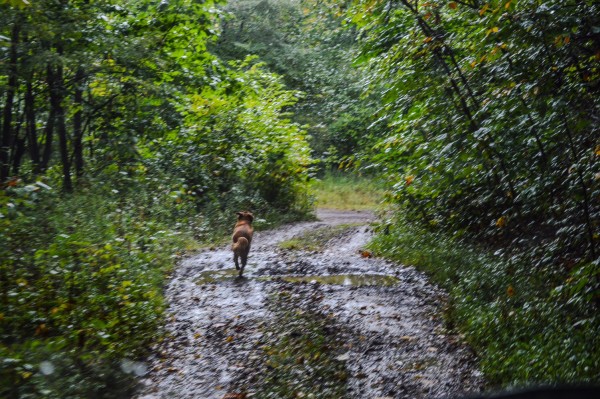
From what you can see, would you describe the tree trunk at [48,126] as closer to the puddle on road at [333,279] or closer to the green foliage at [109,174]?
the green foliage at [109,174]

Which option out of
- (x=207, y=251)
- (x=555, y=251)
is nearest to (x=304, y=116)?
(x=207, y=251)

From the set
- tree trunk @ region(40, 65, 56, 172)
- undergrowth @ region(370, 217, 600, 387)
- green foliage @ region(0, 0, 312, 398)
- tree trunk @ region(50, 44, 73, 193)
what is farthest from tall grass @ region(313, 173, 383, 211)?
undergrowth @ region(370, 217, 600, 387)

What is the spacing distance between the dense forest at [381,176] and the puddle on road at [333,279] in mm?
781

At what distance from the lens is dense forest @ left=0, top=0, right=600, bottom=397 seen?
6762mm

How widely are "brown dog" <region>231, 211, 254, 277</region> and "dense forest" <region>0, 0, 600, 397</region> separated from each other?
128 centimetres

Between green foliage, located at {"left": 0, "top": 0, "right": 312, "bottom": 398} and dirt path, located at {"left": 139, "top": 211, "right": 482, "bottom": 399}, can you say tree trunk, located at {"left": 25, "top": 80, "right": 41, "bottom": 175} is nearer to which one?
green foliage, located at {"left": 0, "top": 0, "right": 312, "bottom": 398}

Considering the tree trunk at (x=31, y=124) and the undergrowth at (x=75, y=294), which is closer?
the undergrowth at (x=75, y=294)

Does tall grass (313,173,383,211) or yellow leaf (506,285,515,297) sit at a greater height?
tall grass (313,173,383,211)

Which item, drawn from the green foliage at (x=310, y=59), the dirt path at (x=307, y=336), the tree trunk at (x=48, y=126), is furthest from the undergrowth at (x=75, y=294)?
the green foliage at (x=310, y=59)

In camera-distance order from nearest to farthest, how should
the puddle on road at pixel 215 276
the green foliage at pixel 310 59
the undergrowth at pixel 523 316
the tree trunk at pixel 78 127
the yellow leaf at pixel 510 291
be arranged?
the undergrowth at pixel 523 316, the yellow leaf at pixel 510 291, the puddle on road at pixel 215 276, the tree trunk at pixel 78 127, the green foliage at pixel 310 59

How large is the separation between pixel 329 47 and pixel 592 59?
95.2ft

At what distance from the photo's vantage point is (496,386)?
20.5ft

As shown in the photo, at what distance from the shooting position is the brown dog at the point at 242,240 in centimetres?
1092

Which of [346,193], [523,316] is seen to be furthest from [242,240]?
[346,193]
